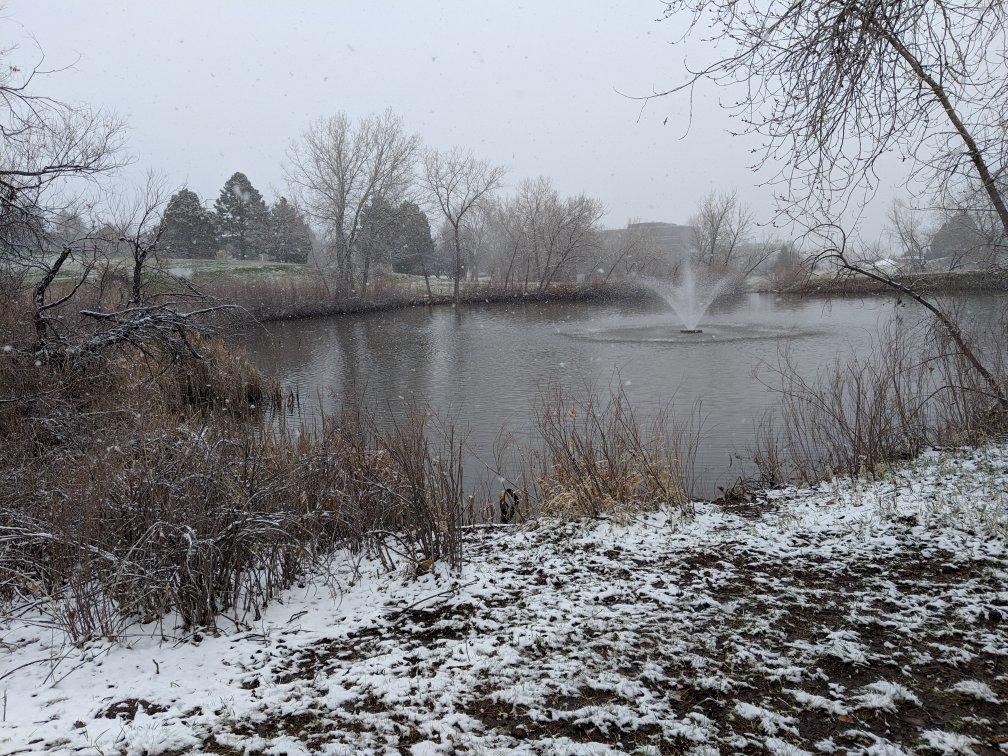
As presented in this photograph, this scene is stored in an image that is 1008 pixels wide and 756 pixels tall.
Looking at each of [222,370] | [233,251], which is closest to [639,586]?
[222,370]

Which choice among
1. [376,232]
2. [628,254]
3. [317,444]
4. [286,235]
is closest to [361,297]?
[376,232]

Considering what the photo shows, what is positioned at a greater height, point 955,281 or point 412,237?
point 412,237

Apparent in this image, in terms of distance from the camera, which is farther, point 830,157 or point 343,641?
point 830,157

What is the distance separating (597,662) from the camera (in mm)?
2934

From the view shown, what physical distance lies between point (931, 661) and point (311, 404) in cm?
1107

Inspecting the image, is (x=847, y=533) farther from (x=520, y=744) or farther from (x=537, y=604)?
(x=520, y=744)

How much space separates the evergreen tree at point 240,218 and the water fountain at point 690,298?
33082 millimetres

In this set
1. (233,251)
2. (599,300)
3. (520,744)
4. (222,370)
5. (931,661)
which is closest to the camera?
(520,744)

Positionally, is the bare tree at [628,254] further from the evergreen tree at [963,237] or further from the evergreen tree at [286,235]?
the evergreen tree at [963,237]

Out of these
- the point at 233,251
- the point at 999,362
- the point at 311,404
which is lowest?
the point at 311,404

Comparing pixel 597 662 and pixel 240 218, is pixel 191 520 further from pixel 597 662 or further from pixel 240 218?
pixel 240 218

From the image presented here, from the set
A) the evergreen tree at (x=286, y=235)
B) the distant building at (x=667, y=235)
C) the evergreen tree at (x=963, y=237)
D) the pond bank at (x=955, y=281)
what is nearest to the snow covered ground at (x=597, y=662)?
the evergreen tree at (x=963, y=237)

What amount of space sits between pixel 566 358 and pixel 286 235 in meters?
43.2

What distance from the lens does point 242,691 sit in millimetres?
2811
